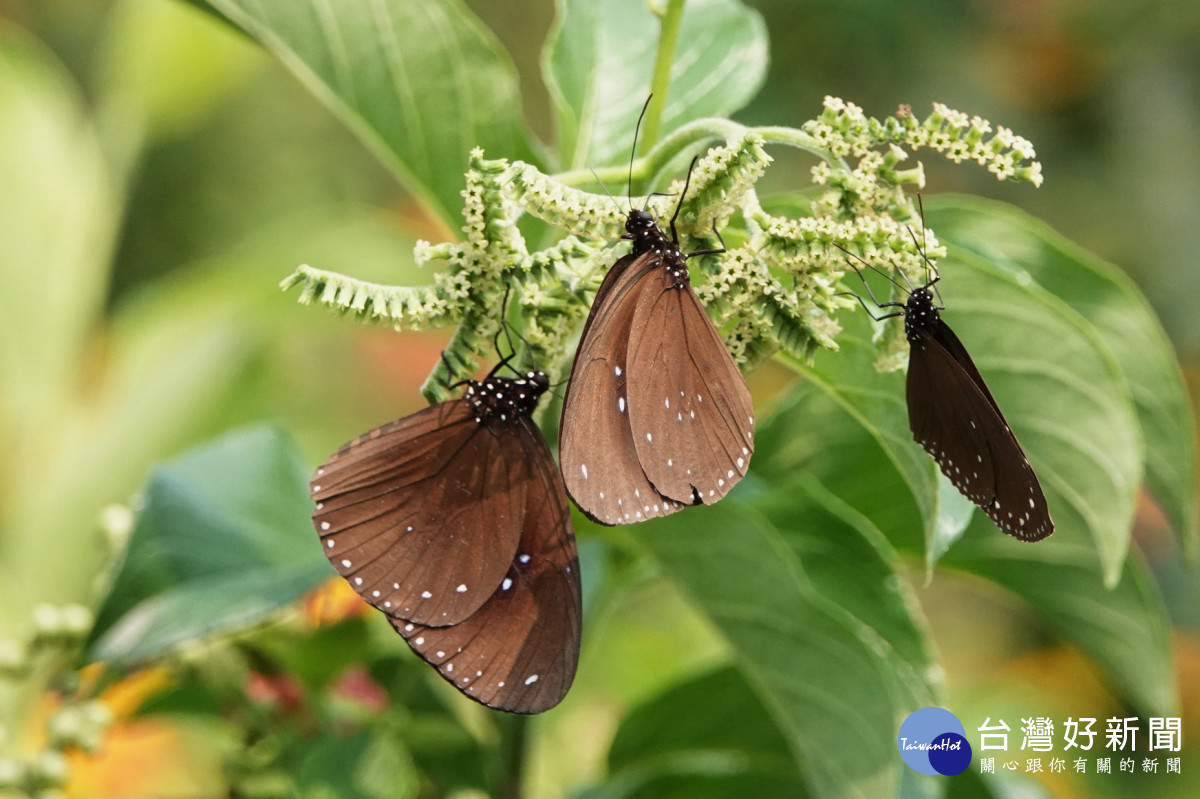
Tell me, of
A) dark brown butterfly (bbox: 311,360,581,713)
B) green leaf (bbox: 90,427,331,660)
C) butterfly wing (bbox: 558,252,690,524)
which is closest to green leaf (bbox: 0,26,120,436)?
green leaf (bbox: 90,427,331,660)

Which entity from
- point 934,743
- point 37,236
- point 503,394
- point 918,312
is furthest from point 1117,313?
point 37,236

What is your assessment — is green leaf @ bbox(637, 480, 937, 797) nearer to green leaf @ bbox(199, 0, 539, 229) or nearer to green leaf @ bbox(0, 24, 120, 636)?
green leaf @ bbox(199, 0, 539, 229)

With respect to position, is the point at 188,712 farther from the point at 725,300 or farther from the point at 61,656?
the point at 725,300

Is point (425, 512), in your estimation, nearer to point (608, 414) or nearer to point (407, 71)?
point (608, 414)

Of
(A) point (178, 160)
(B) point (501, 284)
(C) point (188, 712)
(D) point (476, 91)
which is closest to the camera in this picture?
(B) point (501, 284)

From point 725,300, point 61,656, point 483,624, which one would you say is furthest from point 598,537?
point 61,656

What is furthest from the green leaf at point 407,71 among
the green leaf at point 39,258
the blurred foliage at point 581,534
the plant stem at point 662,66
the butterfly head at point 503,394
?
the green leaf at point 39,258

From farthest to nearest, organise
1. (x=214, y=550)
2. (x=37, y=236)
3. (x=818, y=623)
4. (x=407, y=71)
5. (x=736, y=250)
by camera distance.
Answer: (x=37, y=236) → (x=214, y=550) → (x=407, y=71) → (x=818, y=623) → (x=736, y=250)
